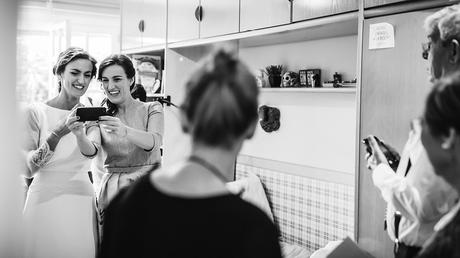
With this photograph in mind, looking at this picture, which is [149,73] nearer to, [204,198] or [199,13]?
[199,13]

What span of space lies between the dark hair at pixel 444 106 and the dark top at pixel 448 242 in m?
0.17

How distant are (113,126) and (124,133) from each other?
67 mm

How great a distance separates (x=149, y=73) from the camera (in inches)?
127

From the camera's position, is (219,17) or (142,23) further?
(142,23)

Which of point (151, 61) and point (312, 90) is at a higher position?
point (151, 61)

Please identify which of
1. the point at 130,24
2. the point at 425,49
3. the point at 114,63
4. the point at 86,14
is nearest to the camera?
the point at 425,49

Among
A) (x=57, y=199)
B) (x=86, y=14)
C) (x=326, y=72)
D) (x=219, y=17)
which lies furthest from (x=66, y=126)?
(x=86, y=14)

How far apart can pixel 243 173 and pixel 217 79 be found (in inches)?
82.9

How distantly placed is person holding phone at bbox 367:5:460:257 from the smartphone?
1.21m

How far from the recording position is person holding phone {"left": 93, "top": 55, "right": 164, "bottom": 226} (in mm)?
2229

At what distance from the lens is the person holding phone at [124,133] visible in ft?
7.31

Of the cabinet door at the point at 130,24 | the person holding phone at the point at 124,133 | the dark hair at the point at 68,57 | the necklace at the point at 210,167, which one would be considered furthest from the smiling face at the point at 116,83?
the necklace at the point at 210,167

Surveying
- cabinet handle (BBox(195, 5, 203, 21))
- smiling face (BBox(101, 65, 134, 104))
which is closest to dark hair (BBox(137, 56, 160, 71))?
cabinet handle (BBox(195, 5, 203, 21))

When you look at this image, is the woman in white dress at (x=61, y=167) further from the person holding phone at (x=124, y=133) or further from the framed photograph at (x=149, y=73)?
the framed photograph at (x=149, y=73)
